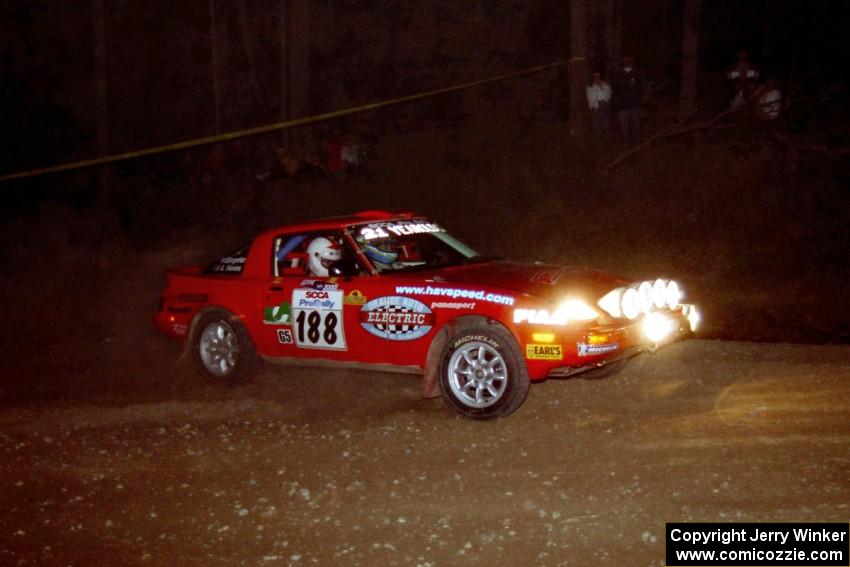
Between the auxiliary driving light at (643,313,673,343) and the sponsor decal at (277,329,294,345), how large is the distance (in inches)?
118

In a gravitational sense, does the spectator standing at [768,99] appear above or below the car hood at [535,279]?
above

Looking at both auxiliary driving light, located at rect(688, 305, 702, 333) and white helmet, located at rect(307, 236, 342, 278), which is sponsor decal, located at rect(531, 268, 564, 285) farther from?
white helmet, located at rect(307, 236, 342, 278)

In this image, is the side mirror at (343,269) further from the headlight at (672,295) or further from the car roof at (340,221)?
the headlight at (672,295)

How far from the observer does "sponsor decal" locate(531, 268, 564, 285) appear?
27.0 feet

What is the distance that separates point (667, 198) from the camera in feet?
52.0

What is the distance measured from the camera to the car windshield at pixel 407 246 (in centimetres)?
902

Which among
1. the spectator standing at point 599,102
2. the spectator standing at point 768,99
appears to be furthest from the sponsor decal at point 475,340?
the spectator standing at point 599,102

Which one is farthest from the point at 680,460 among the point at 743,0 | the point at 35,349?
the point at 743,0

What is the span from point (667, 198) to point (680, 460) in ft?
31.8

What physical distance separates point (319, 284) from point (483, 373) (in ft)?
5.83

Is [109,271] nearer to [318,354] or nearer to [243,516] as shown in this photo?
[318,354]

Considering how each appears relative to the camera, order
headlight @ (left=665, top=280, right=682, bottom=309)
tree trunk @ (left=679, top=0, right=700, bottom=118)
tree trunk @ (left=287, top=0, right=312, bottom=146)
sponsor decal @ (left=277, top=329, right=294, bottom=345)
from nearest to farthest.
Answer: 1. headlight @ (left=665, top=280, right=682, bottom=309)
2. sponsor decal @ (left=277, top=329, right=294, bottom=345)
3. tree trunk @ (left=679, top=0, right=700, bottom=118)
4. tree trunk @ (left=287, top=0, right=312, bottom=146)

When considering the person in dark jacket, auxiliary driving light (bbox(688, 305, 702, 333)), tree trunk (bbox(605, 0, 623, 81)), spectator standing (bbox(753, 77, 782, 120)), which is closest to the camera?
auxiliary driving light (bbox(688, 305, 702, 333))

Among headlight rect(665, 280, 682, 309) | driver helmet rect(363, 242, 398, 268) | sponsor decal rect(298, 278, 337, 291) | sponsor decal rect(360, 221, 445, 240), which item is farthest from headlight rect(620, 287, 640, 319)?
sponsor decal rect(298, 278, 337, 291)
